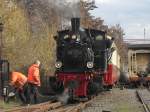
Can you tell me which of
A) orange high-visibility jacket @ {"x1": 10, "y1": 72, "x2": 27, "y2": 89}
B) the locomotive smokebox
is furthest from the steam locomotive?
orange high-visibility jacket @ {"x1": 10, "y1": 72, "x2": 27, "y2": 89}

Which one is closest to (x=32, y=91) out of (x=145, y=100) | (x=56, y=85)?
(x=56, y=85)

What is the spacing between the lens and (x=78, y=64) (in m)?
21.4

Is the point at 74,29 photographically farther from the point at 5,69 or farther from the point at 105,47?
the point at 5,69

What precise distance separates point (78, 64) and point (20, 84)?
3.67 m

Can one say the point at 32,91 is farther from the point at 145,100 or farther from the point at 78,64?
the point at 145,100

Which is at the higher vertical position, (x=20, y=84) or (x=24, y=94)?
(x=20, y=84)

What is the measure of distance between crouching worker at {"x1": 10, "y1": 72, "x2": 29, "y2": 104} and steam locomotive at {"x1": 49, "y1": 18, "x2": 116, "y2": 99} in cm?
256

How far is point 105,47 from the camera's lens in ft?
74.3

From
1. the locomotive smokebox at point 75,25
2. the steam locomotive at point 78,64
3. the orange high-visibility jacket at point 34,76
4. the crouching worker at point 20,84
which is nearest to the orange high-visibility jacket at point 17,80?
the crouching worker at point 20,84

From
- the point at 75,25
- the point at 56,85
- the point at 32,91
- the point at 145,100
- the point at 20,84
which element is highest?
the point at 75,25

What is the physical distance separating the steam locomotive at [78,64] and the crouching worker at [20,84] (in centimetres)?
256

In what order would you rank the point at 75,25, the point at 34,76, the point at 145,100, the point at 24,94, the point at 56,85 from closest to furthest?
the point at 34,76 → the point at 24,94 → the point at 75,25 → the point at 56,85 → the point at 145,100

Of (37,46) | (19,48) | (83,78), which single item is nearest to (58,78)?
(83,78)

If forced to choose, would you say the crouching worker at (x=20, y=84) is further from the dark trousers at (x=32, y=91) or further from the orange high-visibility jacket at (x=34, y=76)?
the orange high-visibility jacket at (x=34, y=76)
